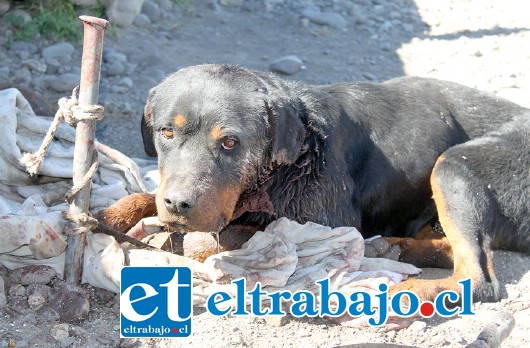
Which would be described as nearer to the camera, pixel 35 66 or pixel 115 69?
pixel 35 66

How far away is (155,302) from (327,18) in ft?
25.6

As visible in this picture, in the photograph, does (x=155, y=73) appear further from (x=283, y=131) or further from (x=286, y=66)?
(x=283, y=131)

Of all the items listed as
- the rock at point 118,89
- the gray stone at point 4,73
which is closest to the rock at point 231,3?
the rock at point 118,89

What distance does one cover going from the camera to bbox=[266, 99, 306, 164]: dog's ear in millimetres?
4633

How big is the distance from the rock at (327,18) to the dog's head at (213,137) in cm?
682

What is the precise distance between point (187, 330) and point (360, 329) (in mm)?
1035

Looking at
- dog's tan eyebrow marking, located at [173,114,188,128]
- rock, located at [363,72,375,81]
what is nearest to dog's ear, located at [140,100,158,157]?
dog's tan eyebrow marking, located at [173,114,188,128]

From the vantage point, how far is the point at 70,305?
440 centimetres

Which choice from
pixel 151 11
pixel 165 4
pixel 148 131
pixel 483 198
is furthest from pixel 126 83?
pixel 483 198

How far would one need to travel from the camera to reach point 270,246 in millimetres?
4766

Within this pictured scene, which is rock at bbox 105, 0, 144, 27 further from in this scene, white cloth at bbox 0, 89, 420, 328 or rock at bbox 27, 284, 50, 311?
rock at bbox 27, 284, 50, 311

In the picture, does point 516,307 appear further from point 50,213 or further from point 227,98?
point 50,213

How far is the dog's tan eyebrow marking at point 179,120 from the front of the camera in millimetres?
4375
